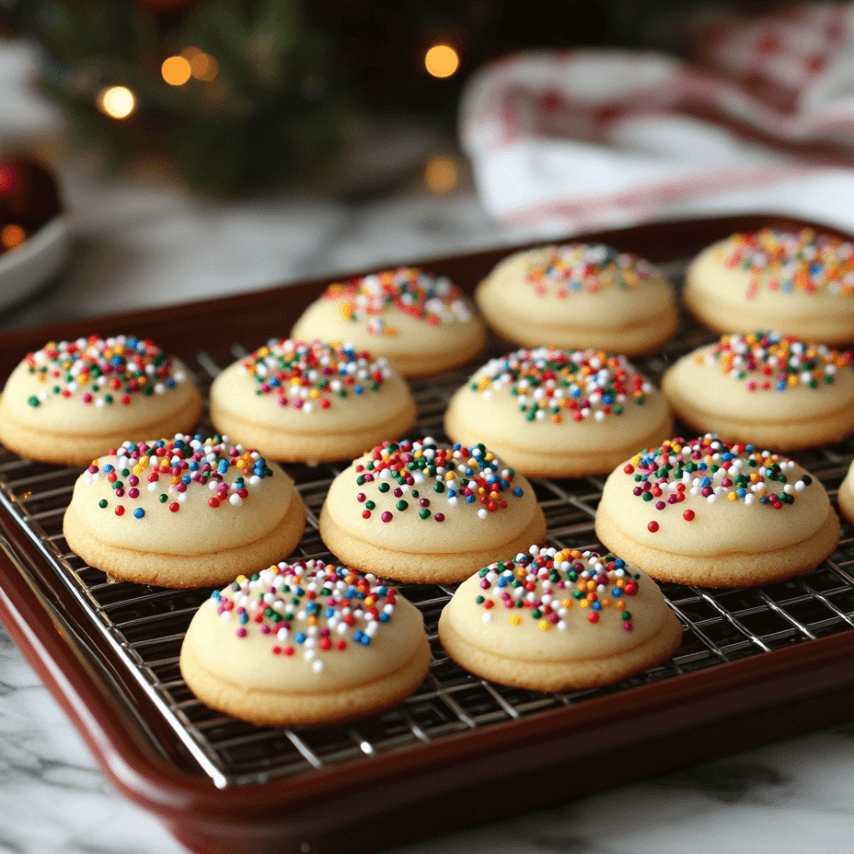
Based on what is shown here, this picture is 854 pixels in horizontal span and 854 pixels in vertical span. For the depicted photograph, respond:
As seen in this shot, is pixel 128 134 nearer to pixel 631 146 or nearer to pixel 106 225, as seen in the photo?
pixel 106 225

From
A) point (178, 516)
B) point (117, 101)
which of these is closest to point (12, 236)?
point (117, 101)

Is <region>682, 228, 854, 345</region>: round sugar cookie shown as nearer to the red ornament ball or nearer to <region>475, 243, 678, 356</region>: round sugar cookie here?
<region>475, 243, 678, 356</region>: round sugar cookie

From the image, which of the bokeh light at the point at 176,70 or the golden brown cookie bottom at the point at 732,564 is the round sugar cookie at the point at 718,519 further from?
the bokeh light at the point at 176,70

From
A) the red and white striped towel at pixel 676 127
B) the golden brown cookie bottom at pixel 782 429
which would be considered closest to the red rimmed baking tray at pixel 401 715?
the golden brown cookie bottom at pixel 782 429

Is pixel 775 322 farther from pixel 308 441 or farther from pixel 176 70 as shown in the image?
pixel 176 70

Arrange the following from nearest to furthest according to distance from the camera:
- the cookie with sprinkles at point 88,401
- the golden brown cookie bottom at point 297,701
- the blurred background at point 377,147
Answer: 1. the golden brown cookie bottom at point 297,701
2. the cookie with sprinkles at point 88,401
3. the blurred background at point 377,147

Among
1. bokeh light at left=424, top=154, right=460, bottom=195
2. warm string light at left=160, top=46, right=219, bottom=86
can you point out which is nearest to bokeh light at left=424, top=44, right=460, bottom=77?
bokeh light at left=424, top=154, right=460, bottom=195

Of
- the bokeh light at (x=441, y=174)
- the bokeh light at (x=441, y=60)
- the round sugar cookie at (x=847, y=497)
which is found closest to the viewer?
the round sugar cookie at (x=847, y=497)
